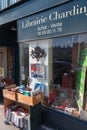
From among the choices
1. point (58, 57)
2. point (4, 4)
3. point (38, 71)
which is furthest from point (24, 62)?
point (4, 4)

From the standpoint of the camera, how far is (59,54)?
391cm

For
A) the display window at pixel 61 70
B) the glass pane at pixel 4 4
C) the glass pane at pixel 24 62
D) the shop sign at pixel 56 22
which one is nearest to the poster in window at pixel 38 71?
the display window at pixel 61 70

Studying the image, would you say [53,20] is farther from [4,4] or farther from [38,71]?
[4,4]

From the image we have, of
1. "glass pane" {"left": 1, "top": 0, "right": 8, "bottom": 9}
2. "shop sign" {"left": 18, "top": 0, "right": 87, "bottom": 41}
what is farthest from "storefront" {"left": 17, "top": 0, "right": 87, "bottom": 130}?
"glass pane" {"left": 1, "top": 0, "right": 8, "bottom": 9}

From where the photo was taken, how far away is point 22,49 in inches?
185

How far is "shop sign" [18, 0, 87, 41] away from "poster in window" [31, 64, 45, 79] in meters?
0.70

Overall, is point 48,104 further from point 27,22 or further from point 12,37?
point 12,37

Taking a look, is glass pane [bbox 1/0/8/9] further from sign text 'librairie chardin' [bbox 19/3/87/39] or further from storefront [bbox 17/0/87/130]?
sign text 'librairie chardin' [bbox 19/3/87/39]

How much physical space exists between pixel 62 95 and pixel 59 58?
2.81ft

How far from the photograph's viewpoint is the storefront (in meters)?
3.24

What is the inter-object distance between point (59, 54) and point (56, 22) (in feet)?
2.54

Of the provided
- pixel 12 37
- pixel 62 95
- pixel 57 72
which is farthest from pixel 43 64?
pixel 12 37

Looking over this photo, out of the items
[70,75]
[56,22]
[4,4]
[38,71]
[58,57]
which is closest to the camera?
[56,22]

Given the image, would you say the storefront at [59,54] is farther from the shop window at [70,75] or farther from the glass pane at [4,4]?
the glass pane at [4,4]
